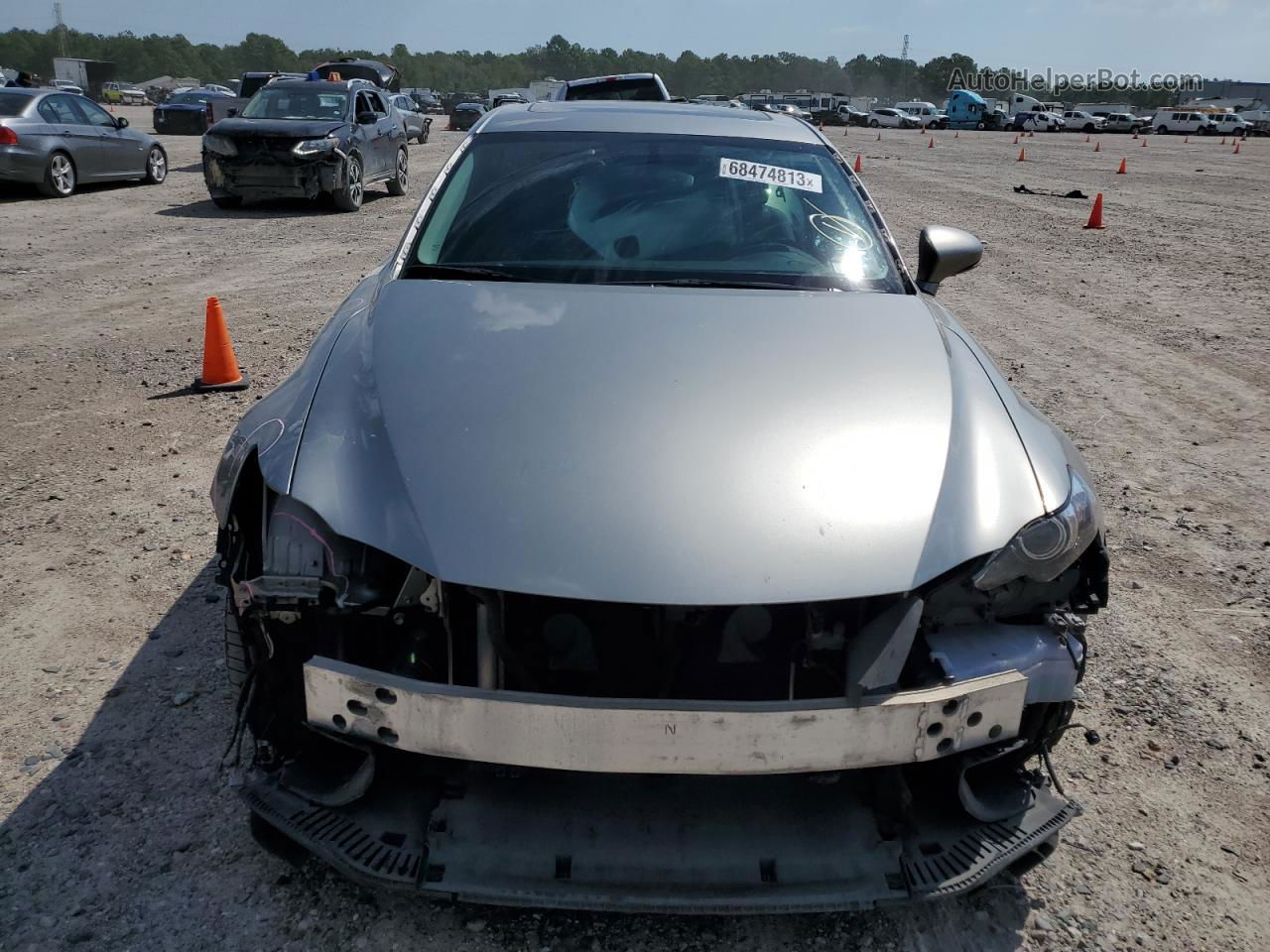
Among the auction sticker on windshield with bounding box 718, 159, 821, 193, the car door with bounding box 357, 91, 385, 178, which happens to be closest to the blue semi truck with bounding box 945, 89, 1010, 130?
the car door with bounding box 357, 91, 385, 178

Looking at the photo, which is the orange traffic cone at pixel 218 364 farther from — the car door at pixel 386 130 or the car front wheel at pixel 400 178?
the car front wheel at pixel 400 178

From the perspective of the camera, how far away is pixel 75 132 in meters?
14.0

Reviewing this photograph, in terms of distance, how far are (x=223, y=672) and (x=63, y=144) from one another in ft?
43.9

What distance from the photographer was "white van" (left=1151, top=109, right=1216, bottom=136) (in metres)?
54.0

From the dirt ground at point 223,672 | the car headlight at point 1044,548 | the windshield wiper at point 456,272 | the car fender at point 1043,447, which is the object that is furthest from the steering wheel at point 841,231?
the dirt ground at point 223,672

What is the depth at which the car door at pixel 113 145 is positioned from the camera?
14.4 m

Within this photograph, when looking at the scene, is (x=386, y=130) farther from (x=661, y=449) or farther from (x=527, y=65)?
(x=527, y=65)

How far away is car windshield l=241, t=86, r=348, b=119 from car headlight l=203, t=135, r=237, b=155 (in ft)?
2.67

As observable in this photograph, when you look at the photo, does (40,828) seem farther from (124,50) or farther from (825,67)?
(825,67)

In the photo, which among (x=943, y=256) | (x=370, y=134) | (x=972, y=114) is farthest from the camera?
(x=972, y=114)

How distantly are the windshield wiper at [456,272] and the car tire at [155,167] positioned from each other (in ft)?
48.0

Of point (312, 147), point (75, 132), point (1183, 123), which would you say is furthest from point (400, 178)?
point (1183, 123)

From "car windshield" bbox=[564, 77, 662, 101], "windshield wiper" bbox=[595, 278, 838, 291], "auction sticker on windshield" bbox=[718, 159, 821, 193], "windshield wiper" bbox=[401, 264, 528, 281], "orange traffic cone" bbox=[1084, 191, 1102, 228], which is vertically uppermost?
"car windshield" bbox=[564, 77, 662, 101]

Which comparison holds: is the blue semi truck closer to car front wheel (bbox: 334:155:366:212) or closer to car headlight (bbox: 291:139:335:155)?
car front wheel (bbox: 334:155:366:212)
